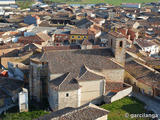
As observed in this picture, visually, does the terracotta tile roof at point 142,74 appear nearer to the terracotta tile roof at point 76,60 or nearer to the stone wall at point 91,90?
the terracotta tile roof at point 76,60

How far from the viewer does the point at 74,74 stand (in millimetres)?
29828

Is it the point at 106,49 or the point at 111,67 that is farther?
the point at 106,49

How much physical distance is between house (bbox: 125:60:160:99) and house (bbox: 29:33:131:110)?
2.81 m

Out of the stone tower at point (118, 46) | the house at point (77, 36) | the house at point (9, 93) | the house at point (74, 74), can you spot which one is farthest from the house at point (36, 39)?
the stone tower at point (118, 46)

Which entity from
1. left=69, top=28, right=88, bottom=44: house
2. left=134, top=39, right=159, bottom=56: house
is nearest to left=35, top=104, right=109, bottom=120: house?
left=134, top=39, right=159, bottom=56: house

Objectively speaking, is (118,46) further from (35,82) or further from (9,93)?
(9,93)

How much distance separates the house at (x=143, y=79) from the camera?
32.1 m

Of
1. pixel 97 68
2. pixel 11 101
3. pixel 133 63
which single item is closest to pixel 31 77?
pixel 11 101

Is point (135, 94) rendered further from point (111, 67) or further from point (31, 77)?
point (31, 77)

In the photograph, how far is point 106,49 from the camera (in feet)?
113

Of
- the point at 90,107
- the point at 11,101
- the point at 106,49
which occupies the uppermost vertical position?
the point at 106,49

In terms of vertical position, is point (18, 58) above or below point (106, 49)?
below

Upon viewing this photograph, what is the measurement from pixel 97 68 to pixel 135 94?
257 inches

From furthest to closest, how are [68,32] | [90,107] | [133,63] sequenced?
[68,32]
[133,63]
[90,107]
